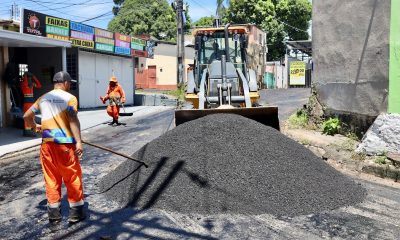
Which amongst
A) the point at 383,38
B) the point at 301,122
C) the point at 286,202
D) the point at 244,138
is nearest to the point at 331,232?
the point at 286,202

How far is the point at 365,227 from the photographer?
5.12 metres

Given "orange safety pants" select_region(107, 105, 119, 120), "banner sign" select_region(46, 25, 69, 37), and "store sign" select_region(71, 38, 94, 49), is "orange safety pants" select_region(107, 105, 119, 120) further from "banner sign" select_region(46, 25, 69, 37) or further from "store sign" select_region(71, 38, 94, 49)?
"store sign" select_region(71, 38, 94, 49)

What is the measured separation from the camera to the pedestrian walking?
5.12m

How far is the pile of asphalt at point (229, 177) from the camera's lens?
18.5ft

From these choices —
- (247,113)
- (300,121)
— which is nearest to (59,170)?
(247,113)

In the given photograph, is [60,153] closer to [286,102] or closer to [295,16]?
[286,102]

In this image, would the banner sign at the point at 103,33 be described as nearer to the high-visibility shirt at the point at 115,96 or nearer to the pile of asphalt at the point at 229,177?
the high-visibility shirt at the point at 115,96

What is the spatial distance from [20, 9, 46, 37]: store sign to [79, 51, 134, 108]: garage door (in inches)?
135

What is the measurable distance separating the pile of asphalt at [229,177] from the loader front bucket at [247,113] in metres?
1.10

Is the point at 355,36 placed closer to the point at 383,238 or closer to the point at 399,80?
the point at 399,80

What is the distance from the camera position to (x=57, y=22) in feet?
54.0

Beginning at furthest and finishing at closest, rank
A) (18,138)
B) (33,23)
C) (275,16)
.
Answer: (275,16)
(33,23)
(18,138)

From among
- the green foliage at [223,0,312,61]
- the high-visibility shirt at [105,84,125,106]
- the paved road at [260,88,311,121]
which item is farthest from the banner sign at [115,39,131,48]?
the green foliage at [223,0,312,61]

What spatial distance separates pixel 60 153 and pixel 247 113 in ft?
14.0
